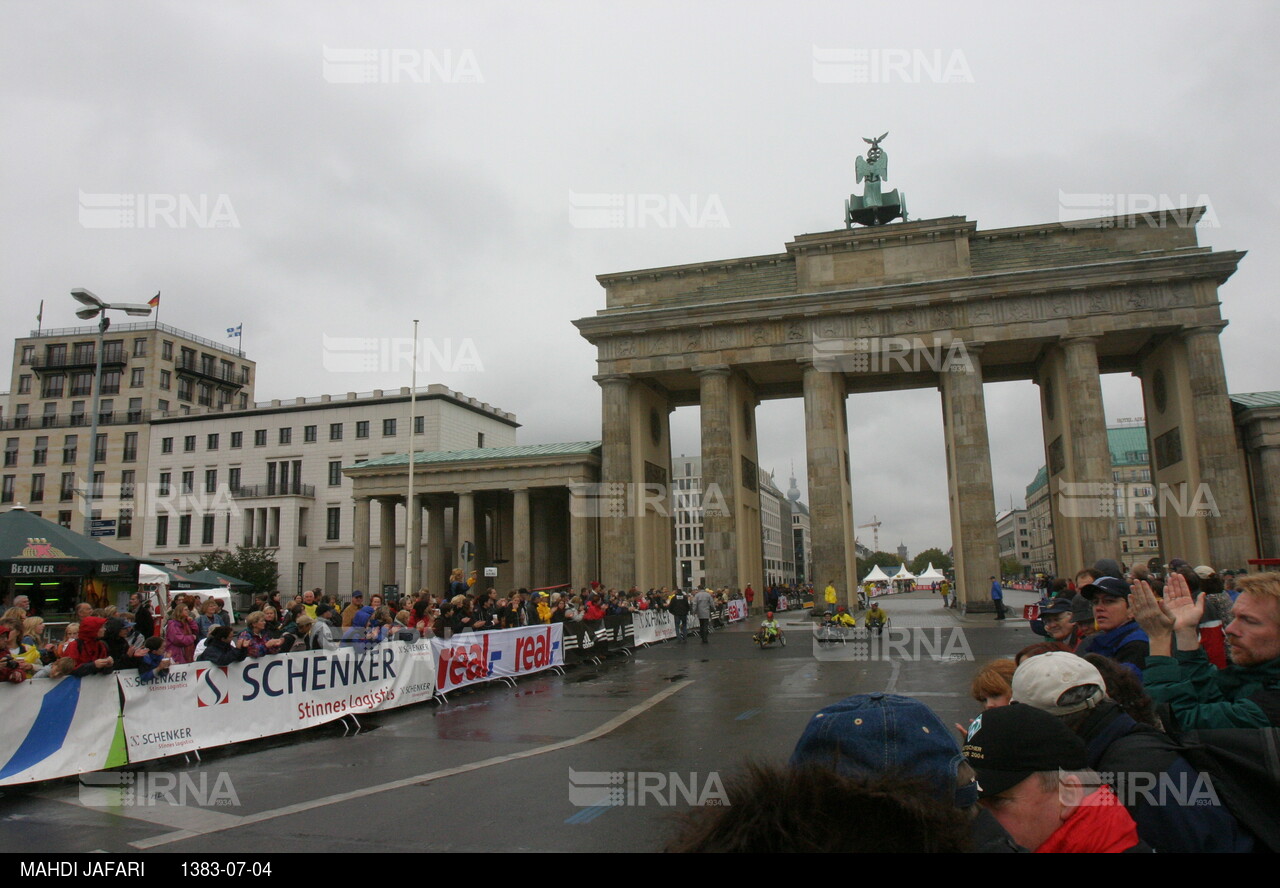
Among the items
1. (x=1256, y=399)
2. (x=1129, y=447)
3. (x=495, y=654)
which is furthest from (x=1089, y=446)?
(x=1129, y=447)

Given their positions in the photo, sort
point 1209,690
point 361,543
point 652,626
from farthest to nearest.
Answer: point 361,543 → point 652,626 → point 1209,690

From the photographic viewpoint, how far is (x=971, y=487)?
39.7 metres

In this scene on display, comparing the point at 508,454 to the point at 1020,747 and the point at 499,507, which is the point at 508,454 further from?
the point at 1020,747

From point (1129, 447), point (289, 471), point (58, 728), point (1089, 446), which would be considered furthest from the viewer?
point (1129, 447)

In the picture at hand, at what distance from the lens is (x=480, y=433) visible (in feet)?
235

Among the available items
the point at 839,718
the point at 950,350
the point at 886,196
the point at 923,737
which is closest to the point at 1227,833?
the point at 923,737

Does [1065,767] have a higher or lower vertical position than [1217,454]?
lower

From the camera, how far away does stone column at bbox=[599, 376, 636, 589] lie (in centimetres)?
4369

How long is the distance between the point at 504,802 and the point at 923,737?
6093 mm

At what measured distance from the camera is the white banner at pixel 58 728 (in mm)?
8969

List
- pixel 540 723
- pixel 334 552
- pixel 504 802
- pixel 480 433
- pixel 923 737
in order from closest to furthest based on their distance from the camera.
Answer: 1. pixel 923 737
2. pixel 504 802
3. pixel 540 723
4. pixel 334 552
5. pixel 480 433

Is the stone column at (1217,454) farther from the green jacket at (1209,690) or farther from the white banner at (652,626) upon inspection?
the green jacket at (1209,690)

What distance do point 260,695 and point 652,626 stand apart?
17929mm

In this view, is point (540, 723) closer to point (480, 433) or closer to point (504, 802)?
point (504, 802)
